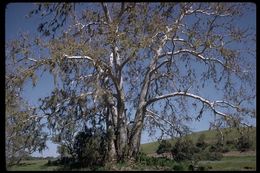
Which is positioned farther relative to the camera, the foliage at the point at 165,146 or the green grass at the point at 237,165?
the foliage at the point at 165,146

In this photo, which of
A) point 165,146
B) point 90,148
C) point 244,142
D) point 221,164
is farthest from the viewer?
point 165,146

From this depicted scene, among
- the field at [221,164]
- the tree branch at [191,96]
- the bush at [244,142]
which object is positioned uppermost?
the tree branch at [191,96]

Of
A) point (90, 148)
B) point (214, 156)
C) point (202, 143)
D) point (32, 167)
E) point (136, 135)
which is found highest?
point (136, 135)

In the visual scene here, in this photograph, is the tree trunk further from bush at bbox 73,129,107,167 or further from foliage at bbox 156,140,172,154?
foliage at bbox 156,140,172,154

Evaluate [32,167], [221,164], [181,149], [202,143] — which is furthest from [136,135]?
[202,143]

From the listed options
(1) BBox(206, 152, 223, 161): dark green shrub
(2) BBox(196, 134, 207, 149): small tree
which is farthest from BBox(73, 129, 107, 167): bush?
(2) BBox(196, 134, 207, 149): small tree

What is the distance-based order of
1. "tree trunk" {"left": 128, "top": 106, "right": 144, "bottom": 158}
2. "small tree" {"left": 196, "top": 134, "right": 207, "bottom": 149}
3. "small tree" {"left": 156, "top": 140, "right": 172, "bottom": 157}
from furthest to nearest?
"small tree" {"left": 196, "top": 134, "right": 207, "bottom": 149} → "small tree" {"left": 156, "top": 140, "right": 172, "bottom": 157} → "tree trunk" {"left": 128, "top": 106, "right": 144, "bottom": 158}

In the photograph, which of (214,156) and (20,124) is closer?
(20,124)

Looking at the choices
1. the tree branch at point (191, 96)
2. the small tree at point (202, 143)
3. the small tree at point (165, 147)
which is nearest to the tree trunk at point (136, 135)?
the tree branch at point (191, 96)

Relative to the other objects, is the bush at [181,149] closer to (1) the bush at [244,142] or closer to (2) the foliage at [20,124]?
(1) the bush at [244,142]

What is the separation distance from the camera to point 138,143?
1684 cm

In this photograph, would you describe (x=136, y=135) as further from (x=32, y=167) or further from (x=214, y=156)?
(x=214, y=156)

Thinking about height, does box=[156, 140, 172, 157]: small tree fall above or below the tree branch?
below
